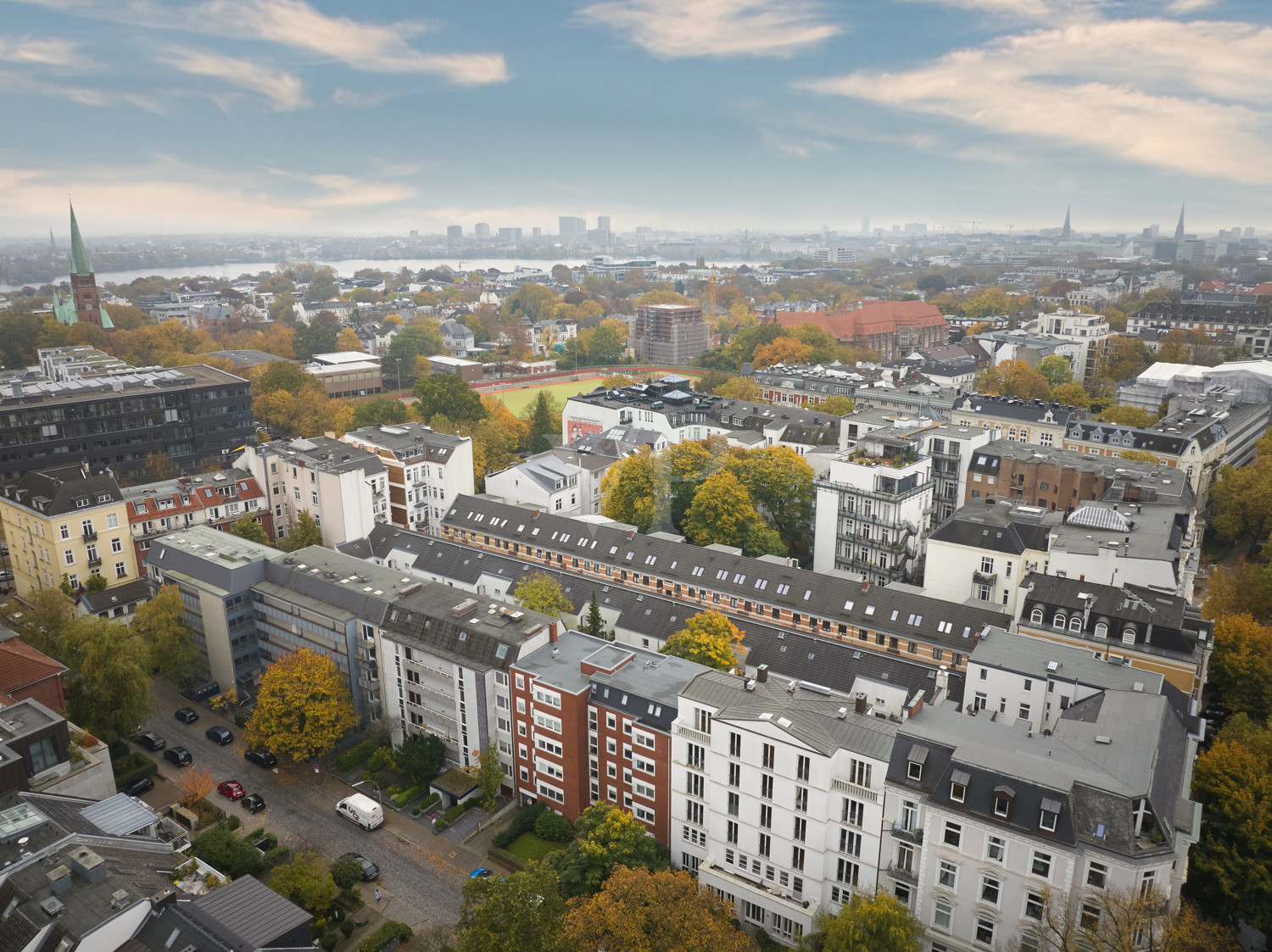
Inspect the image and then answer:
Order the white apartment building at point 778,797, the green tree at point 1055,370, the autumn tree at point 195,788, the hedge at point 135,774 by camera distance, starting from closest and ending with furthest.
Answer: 1. the white apartment building at point 778,797
2. the autumn tree at point 195,788
3. the hedge at point 135,774
4. the green tree at point 1055,370

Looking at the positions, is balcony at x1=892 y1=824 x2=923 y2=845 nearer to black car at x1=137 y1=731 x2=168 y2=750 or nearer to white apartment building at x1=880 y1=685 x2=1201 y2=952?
white apartment building at x1=880 y1=685 x2=1201 y2=952

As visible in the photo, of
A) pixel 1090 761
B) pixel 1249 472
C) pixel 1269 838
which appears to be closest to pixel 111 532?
pixel 1090 761

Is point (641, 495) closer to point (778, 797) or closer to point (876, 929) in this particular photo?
point (778, 797)

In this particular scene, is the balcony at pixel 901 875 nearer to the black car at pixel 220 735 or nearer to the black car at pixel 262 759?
the black car at pixel 262 759

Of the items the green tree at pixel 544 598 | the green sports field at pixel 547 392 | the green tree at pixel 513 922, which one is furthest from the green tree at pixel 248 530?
the green sports field at pixel 547 392

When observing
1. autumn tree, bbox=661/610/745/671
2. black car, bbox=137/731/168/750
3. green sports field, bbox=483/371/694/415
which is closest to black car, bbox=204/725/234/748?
black car, bbox=137/731/168/750

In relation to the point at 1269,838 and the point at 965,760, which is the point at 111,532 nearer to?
the point at 965,760
